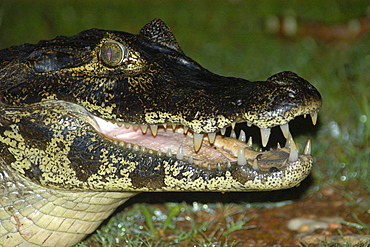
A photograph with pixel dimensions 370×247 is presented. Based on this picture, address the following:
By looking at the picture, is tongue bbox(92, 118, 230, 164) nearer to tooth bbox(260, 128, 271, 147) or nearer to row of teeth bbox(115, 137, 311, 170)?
row of teeth bbox(115, 137, 311, 170)

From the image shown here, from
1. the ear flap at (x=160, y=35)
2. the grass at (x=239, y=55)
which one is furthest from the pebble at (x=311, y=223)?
the ear flap at (x=160, y=35)

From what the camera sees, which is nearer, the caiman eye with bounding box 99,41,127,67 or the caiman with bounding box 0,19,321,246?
the caiman with bounding box 0,19,321,246

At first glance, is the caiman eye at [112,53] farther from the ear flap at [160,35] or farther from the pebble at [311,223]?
the pebble at [311,223]

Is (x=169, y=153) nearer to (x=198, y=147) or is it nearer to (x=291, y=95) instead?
(x=198, y=147)

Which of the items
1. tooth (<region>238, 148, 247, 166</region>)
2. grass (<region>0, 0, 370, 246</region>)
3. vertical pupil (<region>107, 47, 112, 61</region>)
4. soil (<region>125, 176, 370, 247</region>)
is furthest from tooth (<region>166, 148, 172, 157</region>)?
soil (<region>125, 176, 370, 247</region>)

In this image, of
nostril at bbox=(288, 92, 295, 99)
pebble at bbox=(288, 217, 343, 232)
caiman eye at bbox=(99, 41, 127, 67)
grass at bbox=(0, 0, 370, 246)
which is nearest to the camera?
nostril at bbox=(288, 92, 295, 99)

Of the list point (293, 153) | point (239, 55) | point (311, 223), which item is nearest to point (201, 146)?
point (293, 153)

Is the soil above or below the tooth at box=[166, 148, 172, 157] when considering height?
below

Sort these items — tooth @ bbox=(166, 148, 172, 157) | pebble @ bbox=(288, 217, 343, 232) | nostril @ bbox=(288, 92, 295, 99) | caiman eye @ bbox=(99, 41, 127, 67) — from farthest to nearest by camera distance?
pebble @ bbox=(288, 217, 343, 232) < caiman eye @ bbox=(99, 41, 127, 67) < tooth @ bbox=(166, 148, 172, 157) < nostril @ bbox=(288, 92, 295, 99)
